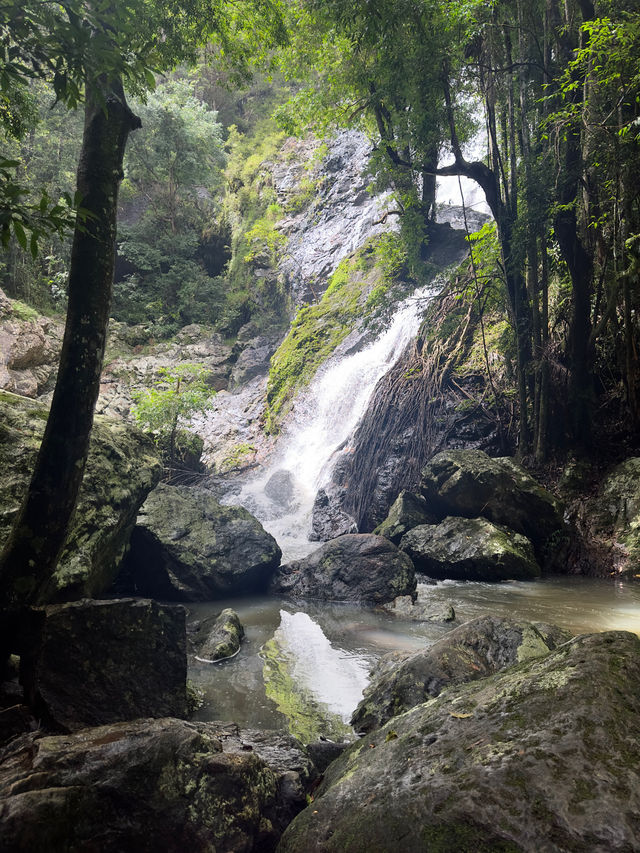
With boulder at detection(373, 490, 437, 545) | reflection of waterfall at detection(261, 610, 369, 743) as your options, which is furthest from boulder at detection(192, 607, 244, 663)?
boulder at detection(373, 490, 437, 545)

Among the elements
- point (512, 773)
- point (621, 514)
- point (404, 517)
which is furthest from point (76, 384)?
point (621, 514)

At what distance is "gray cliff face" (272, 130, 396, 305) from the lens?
61.4ft

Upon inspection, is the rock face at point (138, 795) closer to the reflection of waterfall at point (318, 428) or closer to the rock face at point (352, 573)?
the rock face at point (352, 573)

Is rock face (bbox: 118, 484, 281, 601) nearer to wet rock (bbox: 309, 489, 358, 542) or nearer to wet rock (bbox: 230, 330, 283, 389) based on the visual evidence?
wet rock (bbox: 309, 489, 358, 542)

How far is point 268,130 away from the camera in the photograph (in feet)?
82.5

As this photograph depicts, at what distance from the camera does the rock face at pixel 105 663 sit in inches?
115

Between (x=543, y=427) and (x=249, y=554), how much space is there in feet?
17.7

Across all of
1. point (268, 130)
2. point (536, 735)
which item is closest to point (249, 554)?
point (536, 735)

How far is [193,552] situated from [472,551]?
13.2 ft

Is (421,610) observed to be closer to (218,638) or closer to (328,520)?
(218,638)

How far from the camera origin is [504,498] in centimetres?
806

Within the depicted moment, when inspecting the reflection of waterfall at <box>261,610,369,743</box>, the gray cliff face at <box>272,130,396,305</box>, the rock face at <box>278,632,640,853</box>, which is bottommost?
the reflection of waterfall at <box>261,610,369,743</box>

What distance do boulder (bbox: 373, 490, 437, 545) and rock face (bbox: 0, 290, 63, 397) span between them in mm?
9434

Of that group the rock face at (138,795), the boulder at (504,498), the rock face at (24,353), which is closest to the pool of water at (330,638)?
the boulder at (504,498)
